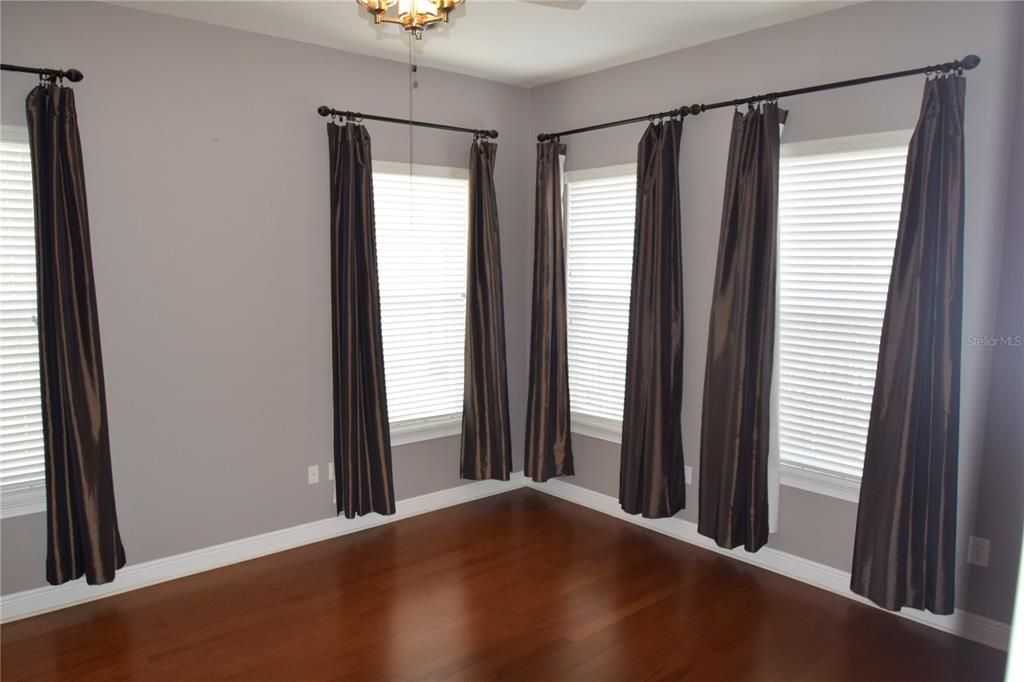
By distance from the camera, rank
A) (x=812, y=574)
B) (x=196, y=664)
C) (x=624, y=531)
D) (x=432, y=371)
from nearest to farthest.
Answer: (x=196, y=664)
(x=812, y=574)
(x=624, y=531)
(x=432, y=371)

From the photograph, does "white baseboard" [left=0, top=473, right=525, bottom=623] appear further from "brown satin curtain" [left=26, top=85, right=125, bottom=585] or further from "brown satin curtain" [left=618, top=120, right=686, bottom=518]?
"brown satin curtain" [left=618, top=120, right=686, bottom=518]

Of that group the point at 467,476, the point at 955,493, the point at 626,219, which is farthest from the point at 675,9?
the point at 467,476

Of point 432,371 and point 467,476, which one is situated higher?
point 432,371

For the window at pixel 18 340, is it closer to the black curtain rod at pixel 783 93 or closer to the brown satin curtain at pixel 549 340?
the brown satin curtain at pixel 549 340

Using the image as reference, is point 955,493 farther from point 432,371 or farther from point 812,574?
point 432,371

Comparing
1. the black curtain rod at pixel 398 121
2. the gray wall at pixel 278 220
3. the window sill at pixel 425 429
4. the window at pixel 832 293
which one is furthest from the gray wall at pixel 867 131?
the window sill at pixel 425 429

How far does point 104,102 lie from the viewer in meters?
3.24

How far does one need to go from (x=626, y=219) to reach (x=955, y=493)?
7.70ft

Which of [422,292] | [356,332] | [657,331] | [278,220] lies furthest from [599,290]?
[278,220]

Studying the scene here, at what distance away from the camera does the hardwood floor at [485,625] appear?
9.25 feet

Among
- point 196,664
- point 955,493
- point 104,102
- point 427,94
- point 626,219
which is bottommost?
point 196,664

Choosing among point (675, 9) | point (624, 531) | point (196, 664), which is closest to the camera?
point (196, 664)

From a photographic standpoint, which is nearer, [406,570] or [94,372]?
[94,372]

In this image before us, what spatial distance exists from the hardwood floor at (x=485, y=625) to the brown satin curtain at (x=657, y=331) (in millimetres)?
411
